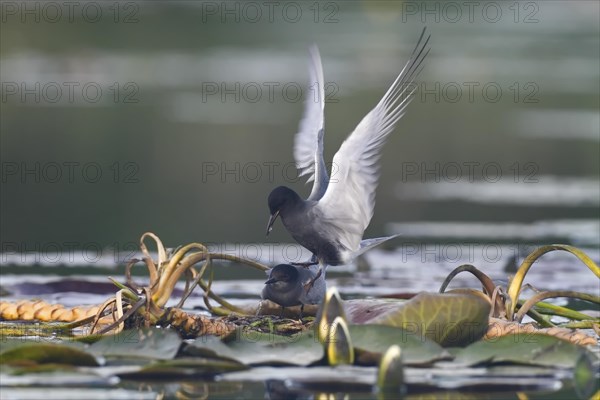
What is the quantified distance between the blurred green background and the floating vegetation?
2.48 m

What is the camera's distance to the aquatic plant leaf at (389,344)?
4898 millimetres

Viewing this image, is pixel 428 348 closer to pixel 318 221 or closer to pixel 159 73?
pixel 318 221

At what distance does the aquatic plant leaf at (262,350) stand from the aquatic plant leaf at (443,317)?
1.24ft

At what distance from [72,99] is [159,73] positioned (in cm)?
265

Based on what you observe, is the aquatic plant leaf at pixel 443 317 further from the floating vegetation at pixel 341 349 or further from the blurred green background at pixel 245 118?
the blurred green background at pixel 245 118

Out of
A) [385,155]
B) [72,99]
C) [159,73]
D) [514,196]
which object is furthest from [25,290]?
[159,73]

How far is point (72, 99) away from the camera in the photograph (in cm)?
2025

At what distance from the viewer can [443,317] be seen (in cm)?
520

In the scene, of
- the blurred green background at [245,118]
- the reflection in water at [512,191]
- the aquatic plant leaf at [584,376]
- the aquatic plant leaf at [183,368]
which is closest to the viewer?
the aquatic plant leaf at [584,376]

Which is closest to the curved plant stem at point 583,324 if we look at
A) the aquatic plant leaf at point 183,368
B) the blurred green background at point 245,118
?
the aquatic plant leaf at point 183,368

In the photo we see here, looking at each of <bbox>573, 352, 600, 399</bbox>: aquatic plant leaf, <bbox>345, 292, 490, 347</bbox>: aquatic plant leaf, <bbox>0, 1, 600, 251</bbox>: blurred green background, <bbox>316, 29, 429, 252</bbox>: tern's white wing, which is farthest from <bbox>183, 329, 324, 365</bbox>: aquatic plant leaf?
<bbox>0, 1, 600, 251</bbox>: blurred green background

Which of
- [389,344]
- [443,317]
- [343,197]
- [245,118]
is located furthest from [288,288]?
[245,118]

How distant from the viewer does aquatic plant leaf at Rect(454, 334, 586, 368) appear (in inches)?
194

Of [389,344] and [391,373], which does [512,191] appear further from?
[391,373]
